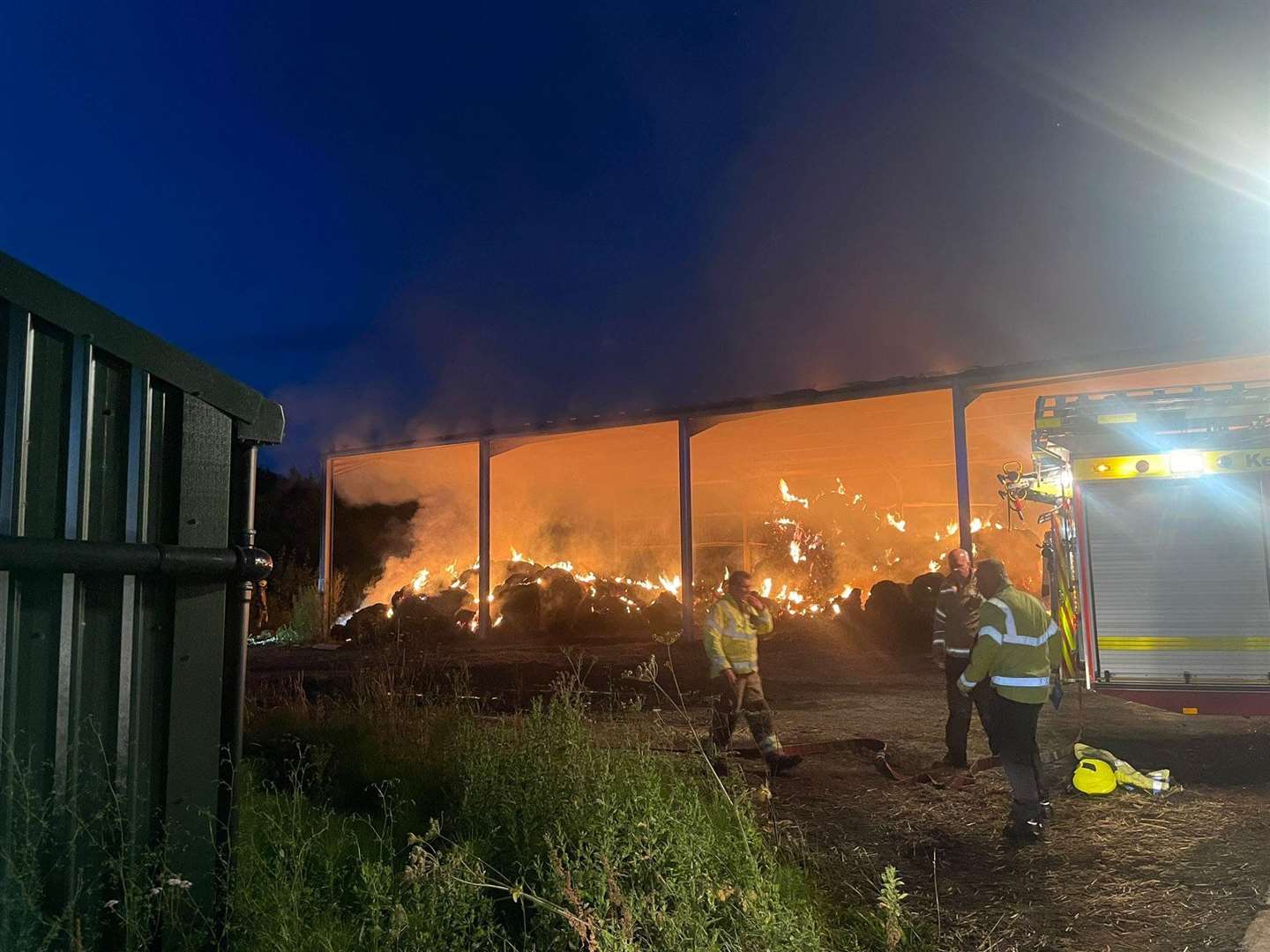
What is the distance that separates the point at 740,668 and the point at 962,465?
7235 millimetres

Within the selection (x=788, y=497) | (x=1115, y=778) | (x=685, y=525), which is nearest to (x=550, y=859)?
(x=1115, y=778)

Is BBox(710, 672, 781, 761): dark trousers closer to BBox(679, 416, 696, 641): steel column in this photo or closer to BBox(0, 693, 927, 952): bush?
BBox(0, 693, 927, 952): bush

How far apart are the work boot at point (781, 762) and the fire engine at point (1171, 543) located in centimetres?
293

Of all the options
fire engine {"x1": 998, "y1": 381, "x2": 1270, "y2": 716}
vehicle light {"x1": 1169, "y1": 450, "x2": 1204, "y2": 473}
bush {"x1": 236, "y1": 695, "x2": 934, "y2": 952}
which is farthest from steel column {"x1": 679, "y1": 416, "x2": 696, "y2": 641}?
bush {"x1": 236, "y1": 695, "x2": 934, "y2": 952}

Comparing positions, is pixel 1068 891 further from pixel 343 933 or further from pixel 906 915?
pixel 343 933

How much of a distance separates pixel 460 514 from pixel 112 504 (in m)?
18.3

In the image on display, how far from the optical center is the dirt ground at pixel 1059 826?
12.6 ft

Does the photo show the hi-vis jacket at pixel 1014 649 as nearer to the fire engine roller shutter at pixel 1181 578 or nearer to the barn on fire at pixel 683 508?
the fire engine roller shutter at pixel 1181 578

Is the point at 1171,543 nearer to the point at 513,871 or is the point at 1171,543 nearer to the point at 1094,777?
the point at 1094,777

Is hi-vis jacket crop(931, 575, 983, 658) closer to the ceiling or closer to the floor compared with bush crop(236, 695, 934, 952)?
closer to the ceiling

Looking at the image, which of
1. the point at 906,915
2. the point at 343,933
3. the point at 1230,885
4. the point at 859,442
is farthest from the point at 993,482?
the point at 343,933

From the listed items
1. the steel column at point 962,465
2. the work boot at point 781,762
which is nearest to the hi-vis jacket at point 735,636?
the work boot at point 781,762

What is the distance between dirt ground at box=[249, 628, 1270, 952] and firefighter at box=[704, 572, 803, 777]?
0.26m

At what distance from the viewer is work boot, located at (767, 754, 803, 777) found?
6.42 metres
